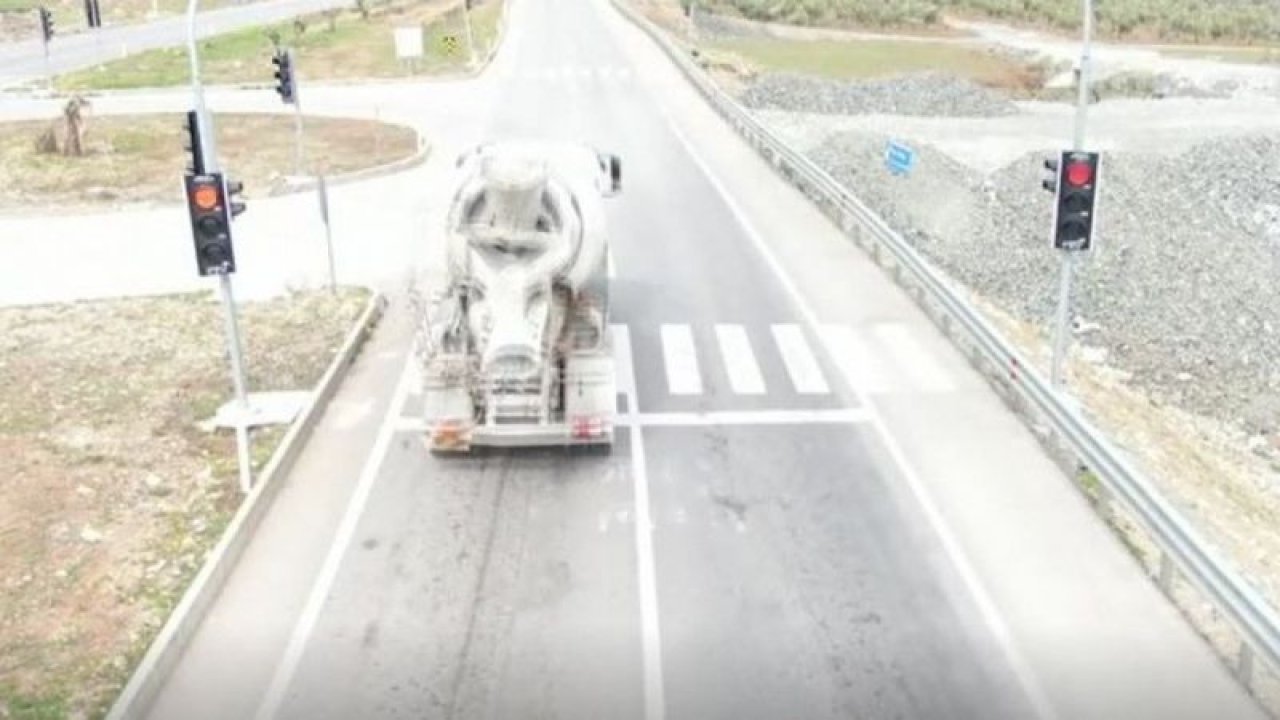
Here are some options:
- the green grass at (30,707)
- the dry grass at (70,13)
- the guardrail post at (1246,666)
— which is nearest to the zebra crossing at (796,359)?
the guardrail post at (1246,666)

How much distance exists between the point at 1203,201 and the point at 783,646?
87.0 ft

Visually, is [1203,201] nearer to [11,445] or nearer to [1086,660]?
[1086,660]

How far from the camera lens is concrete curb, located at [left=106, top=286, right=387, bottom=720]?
1125 centimetres

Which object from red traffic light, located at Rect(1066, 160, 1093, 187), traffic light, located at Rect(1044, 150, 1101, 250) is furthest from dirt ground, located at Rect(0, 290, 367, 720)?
red traffic light, located at Rect(1066, 160, 1093, 187)

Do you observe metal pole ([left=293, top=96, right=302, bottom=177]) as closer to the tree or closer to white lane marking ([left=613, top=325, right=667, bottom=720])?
the tree

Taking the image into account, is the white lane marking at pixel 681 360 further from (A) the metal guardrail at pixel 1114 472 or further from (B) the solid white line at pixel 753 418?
(A) the metal guardrail at pixel 1114 472

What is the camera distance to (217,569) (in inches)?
523

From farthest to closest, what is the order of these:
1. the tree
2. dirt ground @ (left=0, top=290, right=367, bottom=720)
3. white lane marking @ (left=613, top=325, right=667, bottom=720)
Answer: the tree < dirt ground @ (left=0, top=290, right=367, bottom=720) < white lane marking @ (left=613, top=325, right=667, bottom=720)

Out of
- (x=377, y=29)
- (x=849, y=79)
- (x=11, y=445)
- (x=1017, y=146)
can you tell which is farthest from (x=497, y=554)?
(x=377, y=29)

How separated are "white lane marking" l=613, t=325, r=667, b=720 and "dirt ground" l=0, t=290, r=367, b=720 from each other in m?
4.63

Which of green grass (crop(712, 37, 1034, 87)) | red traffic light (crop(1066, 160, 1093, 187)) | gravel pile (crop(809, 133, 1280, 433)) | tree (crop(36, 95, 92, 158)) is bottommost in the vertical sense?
gravel pile (crop(809, 133, 1280, 433))

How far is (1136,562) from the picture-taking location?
13570mm

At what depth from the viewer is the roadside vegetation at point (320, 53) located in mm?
56812

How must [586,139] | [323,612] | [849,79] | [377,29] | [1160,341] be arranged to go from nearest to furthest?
1. [323,612]
2. [1160,341]
3. [586,139]
4. [849,79]
5. [377,29]
